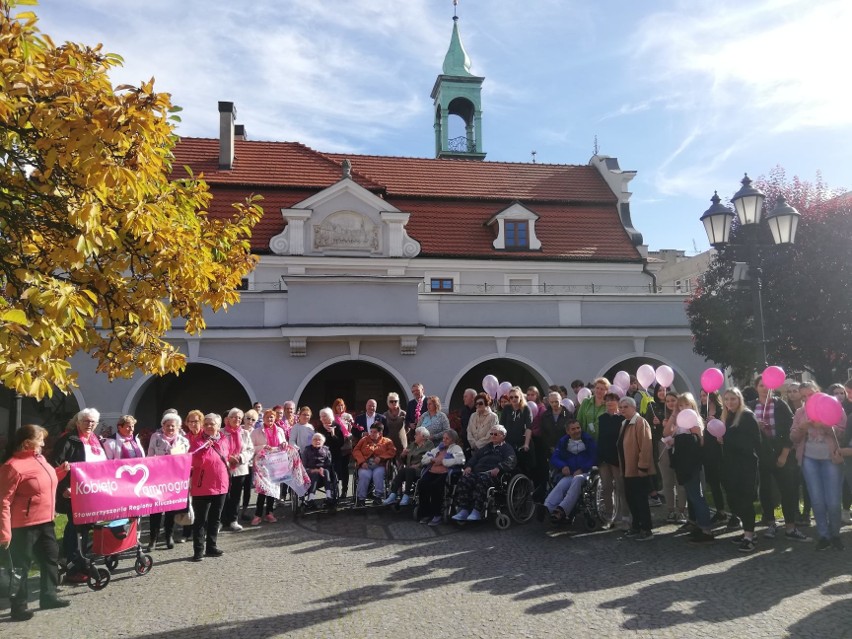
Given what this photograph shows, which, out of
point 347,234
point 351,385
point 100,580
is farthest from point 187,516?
point 347,234

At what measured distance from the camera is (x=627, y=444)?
8375mm

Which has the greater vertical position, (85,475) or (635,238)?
(635,238)

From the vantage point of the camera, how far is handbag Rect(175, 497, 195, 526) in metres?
7.95

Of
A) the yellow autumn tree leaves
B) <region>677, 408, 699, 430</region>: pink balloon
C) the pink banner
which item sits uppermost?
the yellow autumn tree leaves

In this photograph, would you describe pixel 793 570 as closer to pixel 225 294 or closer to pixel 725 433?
pixel 725 433

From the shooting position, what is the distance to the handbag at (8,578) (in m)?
6.14

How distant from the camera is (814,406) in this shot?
752 centimetres

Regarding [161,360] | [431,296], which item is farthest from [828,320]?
[161,360]

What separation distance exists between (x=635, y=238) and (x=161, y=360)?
20210 mm

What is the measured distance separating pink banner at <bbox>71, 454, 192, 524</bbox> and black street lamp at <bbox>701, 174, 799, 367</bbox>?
8.12 m

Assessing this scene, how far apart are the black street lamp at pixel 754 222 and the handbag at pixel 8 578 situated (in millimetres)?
9518

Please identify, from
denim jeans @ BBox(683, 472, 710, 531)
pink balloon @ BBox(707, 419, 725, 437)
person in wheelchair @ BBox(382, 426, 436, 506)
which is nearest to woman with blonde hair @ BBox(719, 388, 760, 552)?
pink balloon @ BBox(707, 419, 725, 437)

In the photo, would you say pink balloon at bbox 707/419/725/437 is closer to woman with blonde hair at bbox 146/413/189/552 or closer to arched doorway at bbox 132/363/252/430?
woman with blonde hair at bbox 146/413/189/552

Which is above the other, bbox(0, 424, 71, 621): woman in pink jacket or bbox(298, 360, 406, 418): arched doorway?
bbox(298, 360, 406, 418): arched doorway
